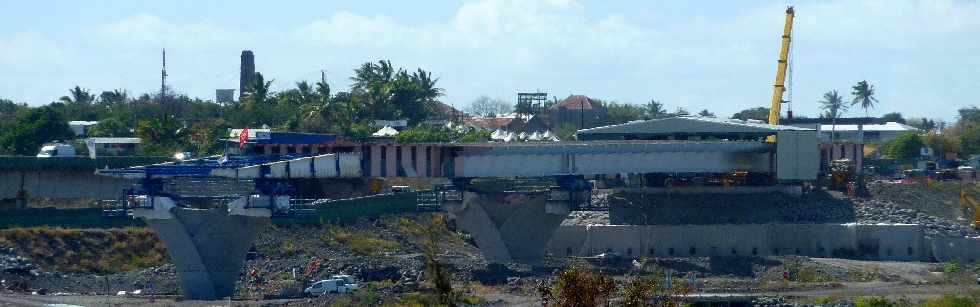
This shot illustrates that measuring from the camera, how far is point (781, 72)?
120m

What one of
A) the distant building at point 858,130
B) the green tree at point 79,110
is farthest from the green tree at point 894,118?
the green tree at point 79,110

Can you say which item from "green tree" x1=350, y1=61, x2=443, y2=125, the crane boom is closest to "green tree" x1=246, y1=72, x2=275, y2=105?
"green tree" x1=350, y1=61, x2=443, y2=125

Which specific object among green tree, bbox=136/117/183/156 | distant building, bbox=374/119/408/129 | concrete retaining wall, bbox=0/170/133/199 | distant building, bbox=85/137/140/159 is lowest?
concrete retaining wall, bbox=0/170/133/199

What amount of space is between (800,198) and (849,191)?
4550mm

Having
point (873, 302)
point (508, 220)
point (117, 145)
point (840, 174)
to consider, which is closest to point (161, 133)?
point (117, 145)

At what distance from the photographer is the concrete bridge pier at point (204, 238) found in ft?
193

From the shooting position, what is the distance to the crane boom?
388 ft

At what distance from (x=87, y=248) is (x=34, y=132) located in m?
33.4

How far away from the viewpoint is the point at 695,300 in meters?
54.9

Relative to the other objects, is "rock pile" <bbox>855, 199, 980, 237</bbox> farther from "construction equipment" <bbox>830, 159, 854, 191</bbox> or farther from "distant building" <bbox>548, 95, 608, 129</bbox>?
"distant building" <bbox>548, 95, 608, 129</bbox>

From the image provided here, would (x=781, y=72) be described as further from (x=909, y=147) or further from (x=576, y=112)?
(x=576, y=112)

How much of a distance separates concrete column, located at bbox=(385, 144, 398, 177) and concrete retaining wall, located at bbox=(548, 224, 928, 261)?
14136 mm

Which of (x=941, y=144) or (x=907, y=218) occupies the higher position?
(x=941, y=144)

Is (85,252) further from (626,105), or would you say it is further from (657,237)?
(626,105)
